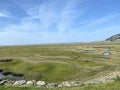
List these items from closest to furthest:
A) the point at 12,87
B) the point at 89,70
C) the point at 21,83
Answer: the point at 12,87
the point at 21,83
the point at 89,70

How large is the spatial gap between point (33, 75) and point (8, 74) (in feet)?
39.6

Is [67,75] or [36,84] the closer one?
[36,84]

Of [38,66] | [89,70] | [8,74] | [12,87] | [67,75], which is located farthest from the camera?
[38,66]

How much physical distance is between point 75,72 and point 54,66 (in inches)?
434

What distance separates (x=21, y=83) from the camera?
28453 millimetres

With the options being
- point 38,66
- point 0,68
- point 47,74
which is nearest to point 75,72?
point 47,74

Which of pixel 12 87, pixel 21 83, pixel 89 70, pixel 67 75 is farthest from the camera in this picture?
pixel 89 70

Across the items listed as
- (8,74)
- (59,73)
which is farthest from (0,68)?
(59,73)

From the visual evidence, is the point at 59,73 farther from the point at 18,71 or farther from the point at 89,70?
the point at 18,71

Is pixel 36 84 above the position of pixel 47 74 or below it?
above

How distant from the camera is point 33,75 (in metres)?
56.8

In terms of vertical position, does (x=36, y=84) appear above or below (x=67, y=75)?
above

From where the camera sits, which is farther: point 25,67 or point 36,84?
point 25,67

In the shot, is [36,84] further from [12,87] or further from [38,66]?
[38,66]
